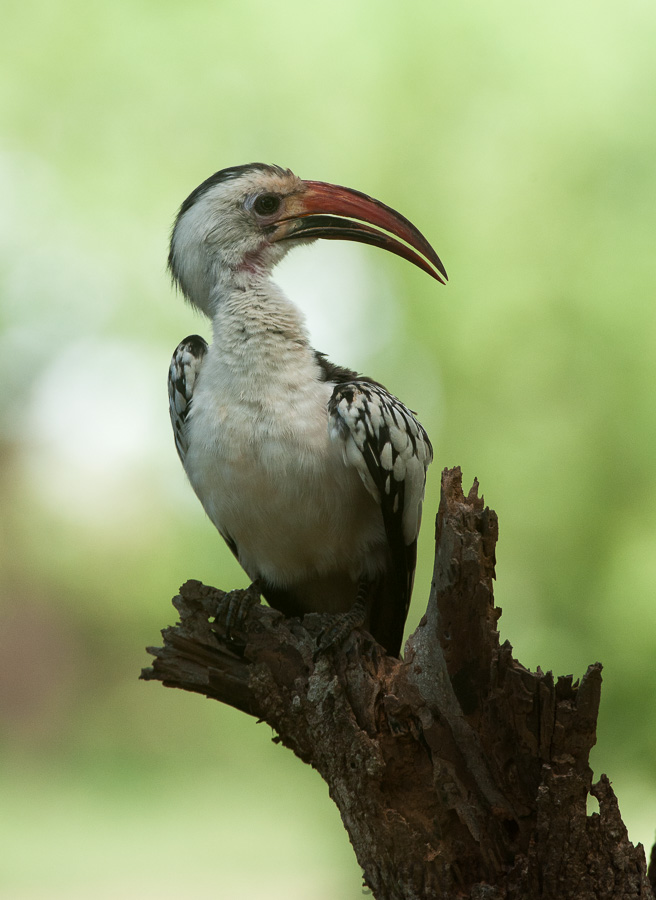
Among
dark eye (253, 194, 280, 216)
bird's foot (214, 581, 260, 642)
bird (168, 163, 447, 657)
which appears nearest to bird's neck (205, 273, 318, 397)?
bird (168, 163, 447, 657)

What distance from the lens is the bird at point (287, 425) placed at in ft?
8.18

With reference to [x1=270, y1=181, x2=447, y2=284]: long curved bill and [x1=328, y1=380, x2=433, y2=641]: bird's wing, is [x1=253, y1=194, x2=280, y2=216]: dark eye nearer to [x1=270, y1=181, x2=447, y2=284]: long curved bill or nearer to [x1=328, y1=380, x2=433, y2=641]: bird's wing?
[x1=270, y1=181, x2=447, y2=284]: long curved bill

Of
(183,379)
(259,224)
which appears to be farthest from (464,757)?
(259,224)

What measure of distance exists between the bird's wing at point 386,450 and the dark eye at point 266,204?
2.33 ft

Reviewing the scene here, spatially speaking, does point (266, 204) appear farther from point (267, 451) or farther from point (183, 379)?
point (267, 451)

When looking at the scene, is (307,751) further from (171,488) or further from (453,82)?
(453,82)

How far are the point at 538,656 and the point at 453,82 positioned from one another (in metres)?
3.53

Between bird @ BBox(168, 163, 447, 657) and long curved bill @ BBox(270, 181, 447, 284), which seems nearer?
bird @ BBox(168, 163, 447, 657)

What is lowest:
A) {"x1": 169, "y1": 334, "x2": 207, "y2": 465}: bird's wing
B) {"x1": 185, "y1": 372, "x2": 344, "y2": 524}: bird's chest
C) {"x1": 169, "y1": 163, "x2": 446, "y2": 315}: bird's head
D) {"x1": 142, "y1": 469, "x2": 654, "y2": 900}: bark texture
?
{"x1": 142, "y1": 469, "x2": 654, "y2": 900}: bark texture

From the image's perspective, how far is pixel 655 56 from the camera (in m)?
5.10

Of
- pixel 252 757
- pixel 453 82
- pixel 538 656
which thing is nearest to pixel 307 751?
pixel 538 656

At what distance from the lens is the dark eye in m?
2.86

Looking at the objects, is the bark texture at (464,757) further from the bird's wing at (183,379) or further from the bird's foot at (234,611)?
the bird's wing at (183,379)

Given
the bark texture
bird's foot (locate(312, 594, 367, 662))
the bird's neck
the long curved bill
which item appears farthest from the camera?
the long curved bill
